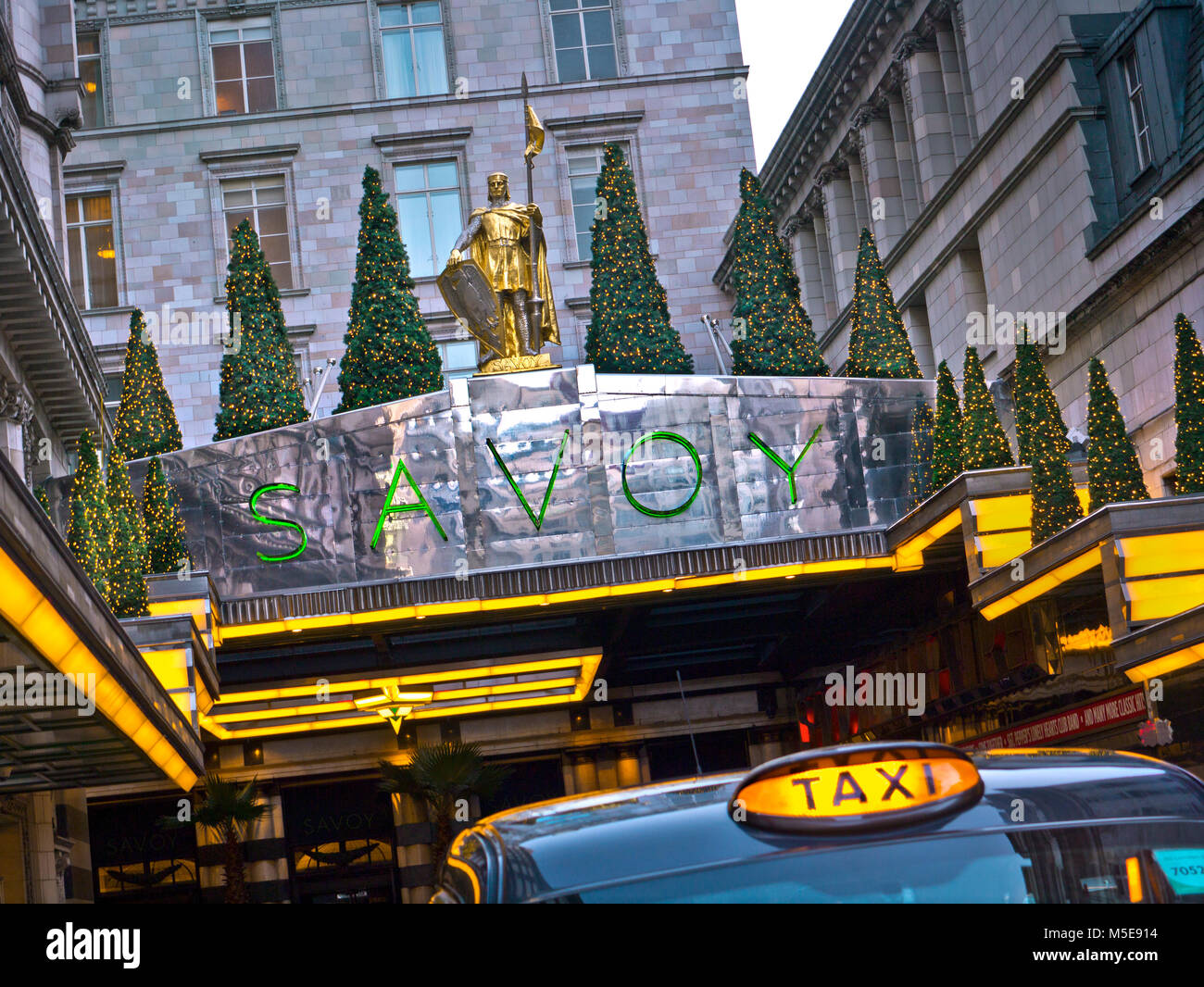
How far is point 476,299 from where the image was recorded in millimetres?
24609

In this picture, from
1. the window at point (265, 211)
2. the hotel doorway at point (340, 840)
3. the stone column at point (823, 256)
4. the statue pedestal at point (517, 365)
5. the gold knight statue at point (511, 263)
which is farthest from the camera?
the window at point (265, 211)

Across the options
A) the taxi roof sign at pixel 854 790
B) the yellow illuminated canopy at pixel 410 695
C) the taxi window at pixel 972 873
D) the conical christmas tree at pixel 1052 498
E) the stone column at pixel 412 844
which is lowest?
the stone column at pixel 412 844

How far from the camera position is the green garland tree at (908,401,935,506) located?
918 inches

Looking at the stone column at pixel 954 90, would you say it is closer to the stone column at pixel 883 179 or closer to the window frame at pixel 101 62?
the stone column at pixel 883 179

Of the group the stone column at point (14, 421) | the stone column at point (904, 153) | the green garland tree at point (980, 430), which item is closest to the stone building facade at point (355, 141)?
the stone column at point (904, 153)

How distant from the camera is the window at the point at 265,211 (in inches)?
1741

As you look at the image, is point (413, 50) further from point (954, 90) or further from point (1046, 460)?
point (1046, 460)

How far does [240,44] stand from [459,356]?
11.6 m

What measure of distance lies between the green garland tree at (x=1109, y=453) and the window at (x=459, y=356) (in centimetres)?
2843

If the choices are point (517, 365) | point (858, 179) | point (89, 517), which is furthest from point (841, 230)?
point (89, 517)

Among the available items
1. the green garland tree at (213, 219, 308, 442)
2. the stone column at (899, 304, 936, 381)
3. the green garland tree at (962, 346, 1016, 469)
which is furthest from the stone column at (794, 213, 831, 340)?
the green garland tree at (962, 346, 1016, 469)

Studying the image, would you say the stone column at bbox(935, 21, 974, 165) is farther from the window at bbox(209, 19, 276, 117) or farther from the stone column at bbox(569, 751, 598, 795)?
the window at bbox(209, 19, 276, 117)

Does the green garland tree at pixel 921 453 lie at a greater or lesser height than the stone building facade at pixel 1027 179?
lesser
